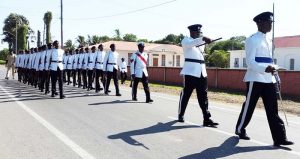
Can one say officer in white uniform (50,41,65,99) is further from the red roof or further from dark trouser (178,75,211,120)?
the red roof

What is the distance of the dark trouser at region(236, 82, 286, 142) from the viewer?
7.06 metres

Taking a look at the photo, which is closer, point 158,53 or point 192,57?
point 192,57

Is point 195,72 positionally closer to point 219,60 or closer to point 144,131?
point 144,131

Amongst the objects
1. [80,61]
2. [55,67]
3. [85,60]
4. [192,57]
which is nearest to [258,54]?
[192,57]

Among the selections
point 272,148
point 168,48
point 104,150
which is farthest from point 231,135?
point 168,48

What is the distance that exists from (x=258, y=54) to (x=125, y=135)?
8.76ft

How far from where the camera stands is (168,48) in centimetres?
6053

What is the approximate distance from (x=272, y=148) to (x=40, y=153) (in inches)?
138

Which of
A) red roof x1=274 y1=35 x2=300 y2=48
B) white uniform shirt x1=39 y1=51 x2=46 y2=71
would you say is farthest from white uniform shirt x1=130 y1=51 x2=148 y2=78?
red roof x1=274 y1=35 x2=300 y2=48

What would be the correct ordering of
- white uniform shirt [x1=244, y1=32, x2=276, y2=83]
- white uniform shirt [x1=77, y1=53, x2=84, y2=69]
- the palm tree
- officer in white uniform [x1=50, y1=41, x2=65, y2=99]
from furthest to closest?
the palm tree
white uniform shirt [x1=77, y1=53, x2=84, y2=69]
officer in white uniform [x1=50, y1=41, x2=65, y2=99]
white uniform shirt [x1=244, y1=32, x2=276, y2=83]

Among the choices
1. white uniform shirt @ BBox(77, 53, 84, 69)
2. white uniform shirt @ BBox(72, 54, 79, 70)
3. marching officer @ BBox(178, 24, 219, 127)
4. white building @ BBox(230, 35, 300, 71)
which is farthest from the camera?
white building @ BBox(230, 35, 300, 71)

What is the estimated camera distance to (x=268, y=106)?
23.5 ft

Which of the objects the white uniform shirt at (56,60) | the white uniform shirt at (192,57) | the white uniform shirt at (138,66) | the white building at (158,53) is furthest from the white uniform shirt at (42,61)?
the white building at (158,53)

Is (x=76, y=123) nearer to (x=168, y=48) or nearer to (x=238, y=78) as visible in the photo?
(x=238, y=78)
